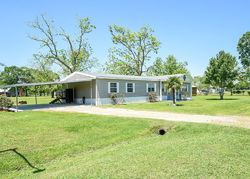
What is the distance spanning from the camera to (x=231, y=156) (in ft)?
19.0

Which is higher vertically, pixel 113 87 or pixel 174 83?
pixel 174 83

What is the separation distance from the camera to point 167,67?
1865 inches

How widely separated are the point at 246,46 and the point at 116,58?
2733cm

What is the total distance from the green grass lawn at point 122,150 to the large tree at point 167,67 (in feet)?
119

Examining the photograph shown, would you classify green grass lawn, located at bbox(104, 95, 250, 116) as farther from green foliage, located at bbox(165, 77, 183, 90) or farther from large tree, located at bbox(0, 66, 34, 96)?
large tree, located at bbox(0, 66, 34, 96)

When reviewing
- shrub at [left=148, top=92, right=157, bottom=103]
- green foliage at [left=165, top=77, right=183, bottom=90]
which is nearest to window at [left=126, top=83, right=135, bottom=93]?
shrub at [left=148, top=92, right=157, bottom=103]

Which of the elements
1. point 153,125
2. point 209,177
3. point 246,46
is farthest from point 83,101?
point 246,46

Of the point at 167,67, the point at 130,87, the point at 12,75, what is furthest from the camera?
the point at 12,75

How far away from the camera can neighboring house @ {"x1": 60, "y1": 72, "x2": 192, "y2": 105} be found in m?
21.9

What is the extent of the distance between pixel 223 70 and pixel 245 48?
24.9 m

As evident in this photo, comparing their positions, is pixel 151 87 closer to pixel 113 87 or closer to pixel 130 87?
pixel 130 87

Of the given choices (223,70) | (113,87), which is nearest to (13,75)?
(113,87)

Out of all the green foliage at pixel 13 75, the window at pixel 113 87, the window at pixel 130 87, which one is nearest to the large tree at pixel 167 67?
the window at pixel 130 87

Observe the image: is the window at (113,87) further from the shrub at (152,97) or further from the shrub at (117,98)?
the shrub at (152,97)
